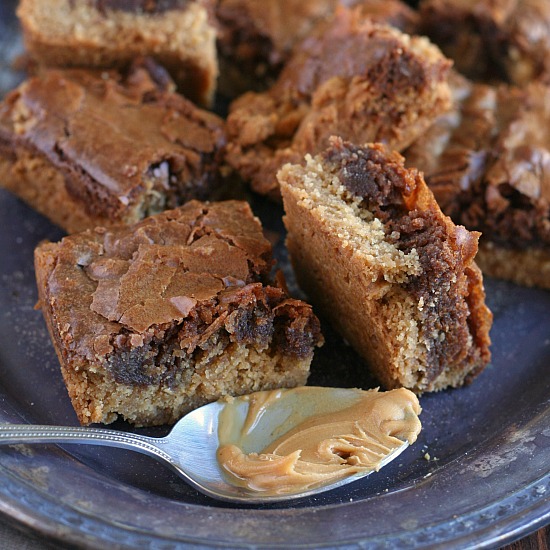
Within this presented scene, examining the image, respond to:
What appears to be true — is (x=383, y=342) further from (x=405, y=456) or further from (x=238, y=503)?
(x=238, y=503)

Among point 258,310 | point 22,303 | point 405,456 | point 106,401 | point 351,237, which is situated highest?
point 351,237

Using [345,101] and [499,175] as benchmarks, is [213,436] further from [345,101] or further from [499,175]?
[499,175]

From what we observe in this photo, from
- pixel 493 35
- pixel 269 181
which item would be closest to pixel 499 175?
pixel 269 181

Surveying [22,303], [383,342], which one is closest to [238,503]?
[383,342]

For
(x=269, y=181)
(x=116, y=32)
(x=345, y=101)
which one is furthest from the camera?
(x=116, y=32)

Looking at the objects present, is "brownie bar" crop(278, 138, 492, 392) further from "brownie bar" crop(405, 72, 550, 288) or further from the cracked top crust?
"brownie bar" crop(405, 72, 550, 288)

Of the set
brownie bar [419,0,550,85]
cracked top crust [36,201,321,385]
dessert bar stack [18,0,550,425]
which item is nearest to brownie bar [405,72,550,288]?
dessert bar stack [18,0,550,425]
